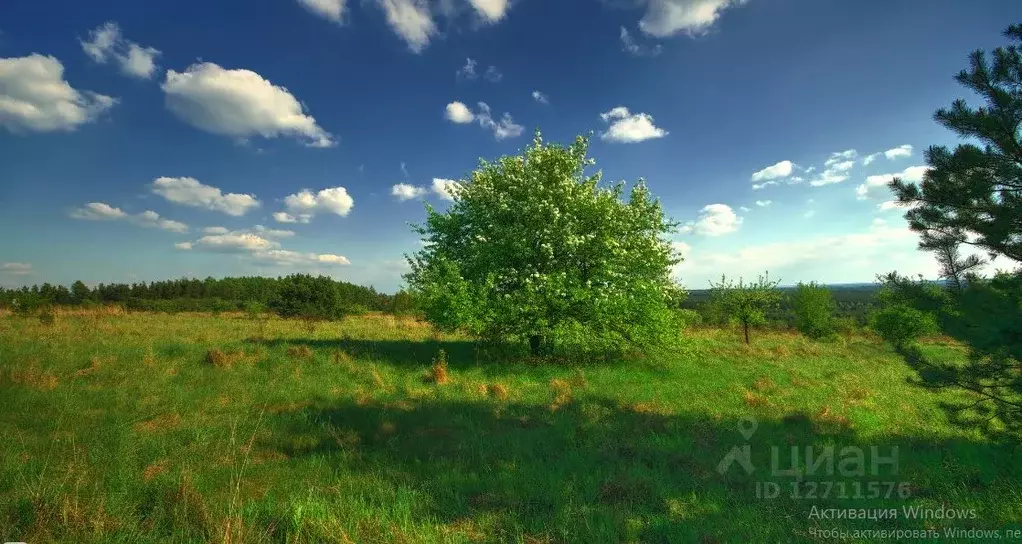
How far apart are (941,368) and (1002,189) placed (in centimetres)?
320

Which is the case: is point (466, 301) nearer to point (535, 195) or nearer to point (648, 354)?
point (535, 195)

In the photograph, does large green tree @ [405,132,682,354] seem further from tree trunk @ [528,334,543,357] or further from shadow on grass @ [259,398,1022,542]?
shadow on grass @ [259,398,1022,542]

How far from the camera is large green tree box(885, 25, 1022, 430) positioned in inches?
271

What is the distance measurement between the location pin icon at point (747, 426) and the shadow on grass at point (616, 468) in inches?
3.5

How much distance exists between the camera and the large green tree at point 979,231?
22.6 feet

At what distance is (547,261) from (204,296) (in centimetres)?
12013

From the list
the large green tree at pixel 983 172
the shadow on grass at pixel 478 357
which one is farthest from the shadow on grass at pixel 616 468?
the shadow on grass at pixel 478 357

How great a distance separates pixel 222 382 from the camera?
1352cm

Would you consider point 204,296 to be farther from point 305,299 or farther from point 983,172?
point 983,172

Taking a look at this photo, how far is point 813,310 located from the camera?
45.8 meters

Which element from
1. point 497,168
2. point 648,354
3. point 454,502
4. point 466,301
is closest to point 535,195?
point 497,168

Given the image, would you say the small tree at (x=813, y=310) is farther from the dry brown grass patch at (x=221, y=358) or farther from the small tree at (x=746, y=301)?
the dry brown grass patch at (x=221, y=358)

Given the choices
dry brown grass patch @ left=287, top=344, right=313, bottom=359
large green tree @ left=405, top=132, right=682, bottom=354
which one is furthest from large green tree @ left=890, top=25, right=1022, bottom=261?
dry brown grass patch @ left=287, top=344, right=313, bottom=359

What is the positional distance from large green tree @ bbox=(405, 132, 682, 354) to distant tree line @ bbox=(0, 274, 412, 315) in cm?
660
